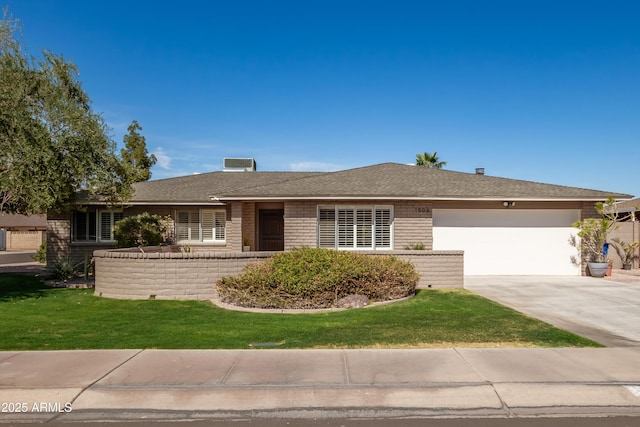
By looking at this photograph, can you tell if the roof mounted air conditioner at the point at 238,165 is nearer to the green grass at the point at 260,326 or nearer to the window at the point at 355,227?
the window at the point at 355,227

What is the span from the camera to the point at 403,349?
268 inches

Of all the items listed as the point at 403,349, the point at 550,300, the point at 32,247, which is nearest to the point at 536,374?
the point at 403,349

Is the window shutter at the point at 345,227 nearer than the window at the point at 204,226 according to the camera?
Yes

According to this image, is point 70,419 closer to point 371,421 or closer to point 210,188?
point 371,421

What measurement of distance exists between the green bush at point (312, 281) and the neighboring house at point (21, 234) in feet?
113

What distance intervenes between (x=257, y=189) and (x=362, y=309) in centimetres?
715

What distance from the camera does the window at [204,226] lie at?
18.8m

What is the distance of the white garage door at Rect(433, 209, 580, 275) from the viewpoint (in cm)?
1605

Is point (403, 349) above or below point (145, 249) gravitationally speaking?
below

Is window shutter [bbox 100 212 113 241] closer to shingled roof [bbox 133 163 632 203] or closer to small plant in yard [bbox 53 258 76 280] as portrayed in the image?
A: shingled roof [bbox 133 163 632 203]

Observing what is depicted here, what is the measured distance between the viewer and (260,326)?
8500mm

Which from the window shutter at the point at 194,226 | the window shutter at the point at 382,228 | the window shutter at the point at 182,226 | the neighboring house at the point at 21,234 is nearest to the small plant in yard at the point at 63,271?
the window shutter at the point at 182,226

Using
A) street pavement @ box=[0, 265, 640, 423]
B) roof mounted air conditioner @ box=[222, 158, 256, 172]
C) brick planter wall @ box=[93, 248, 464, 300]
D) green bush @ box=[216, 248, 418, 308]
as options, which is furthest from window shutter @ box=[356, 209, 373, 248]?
roof mounted air conditioner @ box=[222, 158, 256, 172]

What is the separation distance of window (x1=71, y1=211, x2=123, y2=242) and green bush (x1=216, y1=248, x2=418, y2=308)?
994 cm
